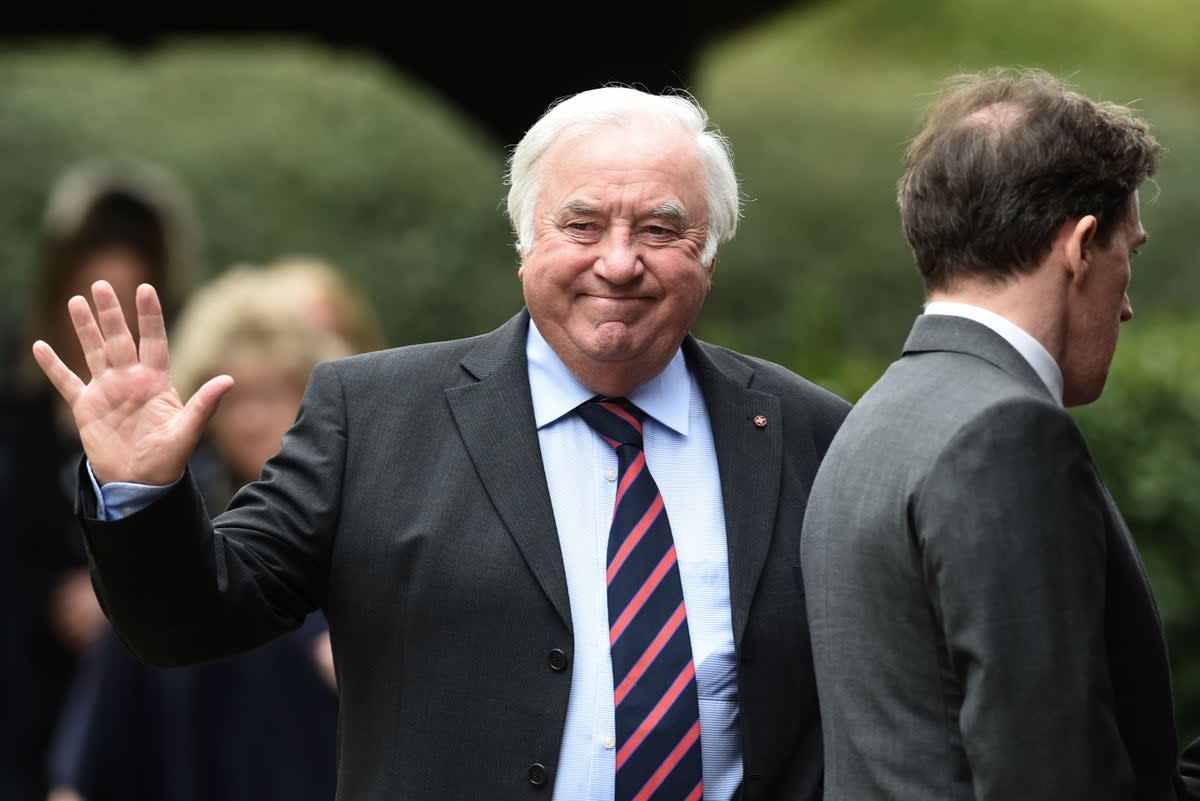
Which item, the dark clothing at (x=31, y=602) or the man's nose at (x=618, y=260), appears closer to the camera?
the man's nose at (x=618, y=260)

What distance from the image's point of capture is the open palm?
293cm

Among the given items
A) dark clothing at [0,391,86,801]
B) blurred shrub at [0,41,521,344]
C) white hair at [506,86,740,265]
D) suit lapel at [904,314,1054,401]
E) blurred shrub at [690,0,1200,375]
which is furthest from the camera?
blurred shrub at [690,0,1200,375]

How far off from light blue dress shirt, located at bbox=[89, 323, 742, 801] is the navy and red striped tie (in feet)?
0.06

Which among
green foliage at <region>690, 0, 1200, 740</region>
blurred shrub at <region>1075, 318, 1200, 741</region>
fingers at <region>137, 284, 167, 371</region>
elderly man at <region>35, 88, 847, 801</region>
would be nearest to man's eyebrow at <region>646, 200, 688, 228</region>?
elderly man at <region>35, 88, 847, 801</region>

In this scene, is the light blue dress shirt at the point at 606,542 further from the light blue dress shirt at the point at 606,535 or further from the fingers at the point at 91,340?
the fingers at the point at 91,340

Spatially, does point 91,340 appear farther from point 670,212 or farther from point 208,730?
point 208,730

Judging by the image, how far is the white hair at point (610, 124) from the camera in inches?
132

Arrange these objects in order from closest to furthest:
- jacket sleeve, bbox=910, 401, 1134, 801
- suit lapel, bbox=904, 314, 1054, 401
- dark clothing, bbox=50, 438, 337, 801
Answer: jacket sleeve, bbox=910, 401, 1134, 801
suit lapel, bbox=904, 314, 1054, 401
dark clothing, bbox=50, 438, 337, 801

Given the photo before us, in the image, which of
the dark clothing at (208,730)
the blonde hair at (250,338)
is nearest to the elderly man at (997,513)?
the dark clothing at (208,730)

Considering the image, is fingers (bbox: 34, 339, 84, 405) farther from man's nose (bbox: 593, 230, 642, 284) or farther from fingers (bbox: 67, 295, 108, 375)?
man's nose (bbox: 593, 230, 642, 284)

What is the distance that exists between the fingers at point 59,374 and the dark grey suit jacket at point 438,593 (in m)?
0.26

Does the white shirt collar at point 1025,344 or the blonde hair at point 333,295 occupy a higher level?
the white shirt collar at point 1025,344

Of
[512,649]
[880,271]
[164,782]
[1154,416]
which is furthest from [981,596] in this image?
[880,271]

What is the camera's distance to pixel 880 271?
12.8 meters
